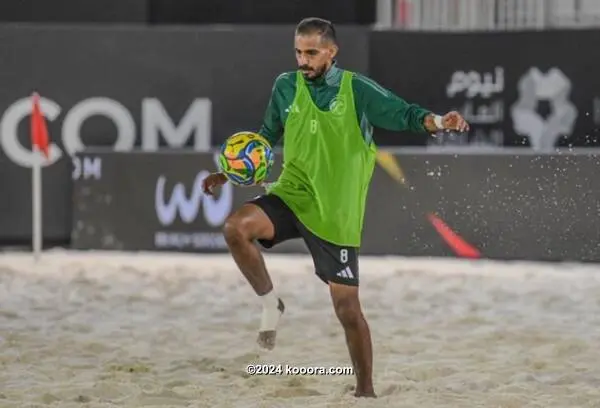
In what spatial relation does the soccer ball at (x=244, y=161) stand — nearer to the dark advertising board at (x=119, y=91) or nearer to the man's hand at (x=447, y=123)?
the man's hand at (x=447, y=123)

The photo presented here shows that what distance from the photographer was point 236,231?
5418 millimetres

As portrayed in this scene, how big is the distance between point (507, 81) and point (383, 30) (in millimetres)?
1139

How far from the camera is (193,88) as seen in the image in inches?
477

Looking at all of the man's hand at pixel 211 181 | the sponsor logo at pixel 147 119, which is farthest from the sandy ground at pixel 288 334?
the sponsor logo at pixel 147 119

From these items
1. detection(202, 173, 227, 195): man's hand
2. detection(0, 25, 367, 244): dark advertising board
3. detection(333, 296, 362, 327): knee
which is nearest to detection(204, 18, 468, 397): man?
detection(333, 296, 362, 327): knee

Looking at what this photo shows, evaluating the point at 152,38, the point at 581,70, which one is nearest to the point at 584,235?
the point at 581,70

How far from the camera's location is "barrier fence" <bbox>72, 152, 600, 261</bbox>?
10969mm

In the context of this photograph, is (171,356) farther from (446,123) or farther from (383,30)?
(383,30)

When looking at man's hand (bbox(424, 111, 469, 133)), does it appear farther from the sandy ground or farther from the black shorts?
the sandy ground

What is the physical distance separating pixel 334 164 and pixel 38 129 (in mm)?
6358

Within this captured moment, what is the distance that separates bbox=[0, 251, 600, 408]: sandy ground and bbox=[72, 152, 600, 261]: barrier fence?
26cm

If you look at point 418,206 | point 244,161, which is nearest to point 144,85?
point 418,206

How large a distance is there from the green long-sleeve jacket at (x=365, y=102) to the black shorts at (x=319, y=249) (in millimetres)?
364

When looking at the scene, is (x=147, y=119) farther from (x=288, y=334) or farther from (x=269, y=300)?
(x=269, y=300)
